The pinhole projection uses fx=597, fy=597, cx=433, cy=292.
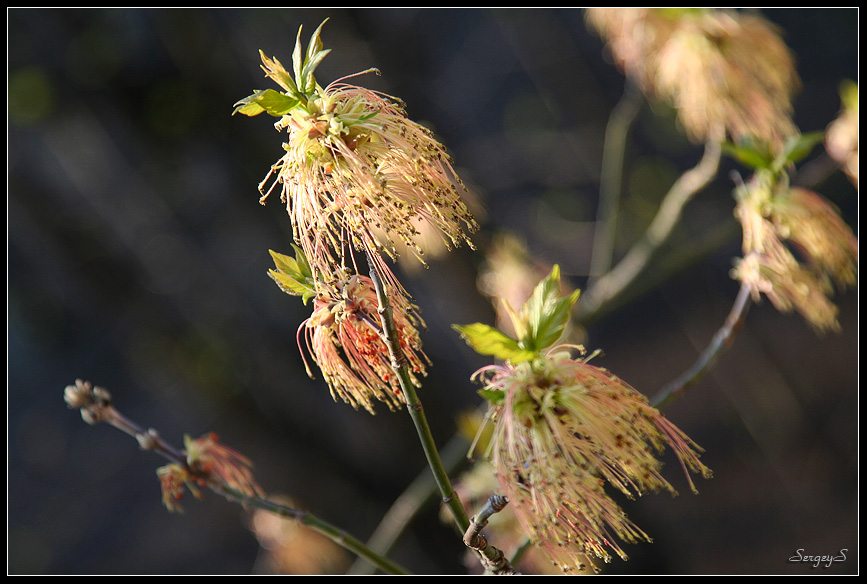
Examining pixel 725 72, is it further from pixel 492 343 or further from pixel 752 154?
pixel 492 343

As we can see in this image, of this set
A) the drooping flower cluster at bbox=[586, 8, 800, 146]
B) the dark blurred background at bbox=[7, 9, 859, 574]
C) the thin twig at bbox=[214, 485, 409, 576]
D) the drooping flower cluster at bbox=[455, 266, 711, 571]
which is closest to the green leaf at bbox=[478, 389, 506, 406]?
the drooping flower cluster at bbox=[455, 266, 711, 571]

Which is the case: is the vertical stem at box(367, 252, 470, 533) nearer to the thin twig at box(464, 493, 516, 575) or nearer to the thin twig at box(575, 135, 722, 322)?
the thin twig at box(464, 493, 516, 575)

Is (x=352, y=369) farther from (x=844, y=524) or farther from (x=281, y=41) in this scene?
(x=844, y=524)

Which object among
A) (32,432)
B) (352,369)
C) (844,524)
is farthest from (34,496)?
(844,524)

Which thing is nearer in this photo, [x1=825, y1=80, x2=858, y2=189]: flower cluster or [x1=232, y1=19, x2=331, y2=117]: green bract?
[x1=232, y1=19, x2=331, y2=117]: green bract

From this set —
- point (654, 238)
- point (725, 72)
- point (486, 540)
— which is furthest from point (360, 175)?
point (654, 238)

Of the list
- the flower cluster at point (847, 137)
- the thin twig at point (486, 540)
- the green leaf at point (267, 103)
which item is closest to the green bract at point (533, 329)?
the thin twig at point (486, 540)
